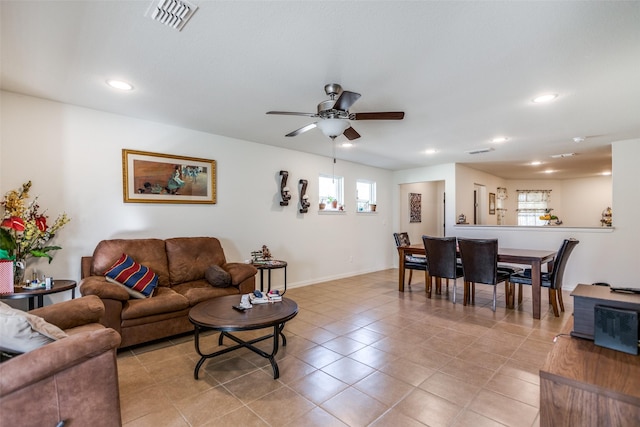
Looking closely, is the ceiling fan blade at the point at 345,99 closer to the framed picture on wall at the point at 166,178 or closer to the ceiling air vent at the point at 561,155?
the framed picture on wall at the point at 166,178

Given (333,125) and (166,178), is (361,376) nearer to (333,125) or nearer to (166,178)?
(333,125)

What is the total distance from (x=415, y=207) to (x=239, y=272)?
571 centimetres

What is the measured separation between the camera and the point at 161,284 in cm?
344

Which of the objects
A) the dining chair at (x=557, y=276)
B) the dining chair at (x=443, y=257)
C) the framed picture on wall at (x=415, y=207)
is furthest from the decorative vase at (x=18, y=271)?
the framed picture on wall at (x=415, y=207)

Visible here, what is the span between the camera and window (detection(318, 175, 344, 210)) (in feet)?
19.6

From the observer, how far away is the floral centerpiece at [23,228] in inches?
106

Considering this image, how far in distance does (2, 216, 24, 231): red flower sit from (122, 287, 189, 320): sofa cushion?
1.13 meters

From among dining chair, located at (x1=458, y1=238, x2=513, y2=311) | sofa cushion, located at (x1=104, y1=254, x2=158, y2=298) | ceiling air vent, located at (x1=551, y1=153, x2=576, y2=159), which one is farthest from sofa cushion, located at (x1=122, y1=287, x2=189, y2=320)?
ceiling air vent, located at (x1=551, y1=153, x2=576, y2=159)

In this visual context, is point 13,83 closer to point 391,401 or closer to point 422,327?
point 391,401

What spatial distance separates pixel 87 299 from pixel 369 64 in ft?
9.24

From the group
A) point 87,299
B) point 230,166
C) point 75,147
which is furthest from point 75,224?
point 230,166

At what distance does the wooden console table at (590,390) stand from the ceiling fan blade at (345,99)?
1.96 m

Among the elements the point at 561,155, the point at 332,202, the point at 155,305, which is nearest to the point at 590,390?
the point at 155,305

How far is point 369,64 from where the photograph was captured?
2.38 meters
